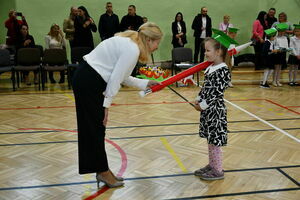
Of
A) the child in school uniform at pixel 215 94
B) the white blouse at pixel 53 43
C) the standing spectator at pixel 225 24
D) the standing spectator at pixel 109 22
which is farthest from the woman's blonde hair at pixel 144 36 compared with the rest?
the standing spectator at pixel 225 24

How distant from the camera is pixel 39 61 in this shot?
31.0 feet

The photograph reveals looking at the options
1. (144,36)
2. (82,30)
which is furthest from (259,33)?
(144,36)

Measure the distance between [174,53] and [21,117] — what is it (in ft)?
16.2

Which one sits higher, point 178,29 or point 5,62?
point 178,29

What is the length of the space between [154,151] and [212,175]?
3.41 feet

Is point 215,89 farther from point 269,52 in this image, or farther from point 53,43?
point 53,43

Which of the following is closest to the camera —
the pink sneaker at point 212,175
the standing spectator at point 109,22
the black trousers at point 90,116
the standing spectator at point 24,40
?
the black trousers at point 90,116

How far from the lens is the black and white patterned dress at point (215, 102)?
3.47m

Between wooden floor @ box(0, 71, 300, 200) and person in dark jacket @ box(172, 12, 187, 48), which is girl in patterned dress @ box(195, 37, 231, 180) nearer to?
wooden floor @ box(0, 71, 300, 200)

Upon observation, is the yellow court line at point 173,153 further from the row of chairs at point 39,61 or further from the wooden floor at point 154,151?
the row of chairs at point 39,61

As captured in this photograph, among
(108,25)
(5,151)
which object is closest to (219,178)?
(5,151)

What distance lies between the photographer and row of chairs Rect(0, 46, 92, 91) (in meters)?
9.09

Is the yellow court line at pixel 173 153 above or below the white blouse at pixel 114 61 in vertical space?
below

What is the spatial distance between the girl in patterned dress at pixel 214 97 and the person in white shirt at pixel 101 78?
0.65 metres
